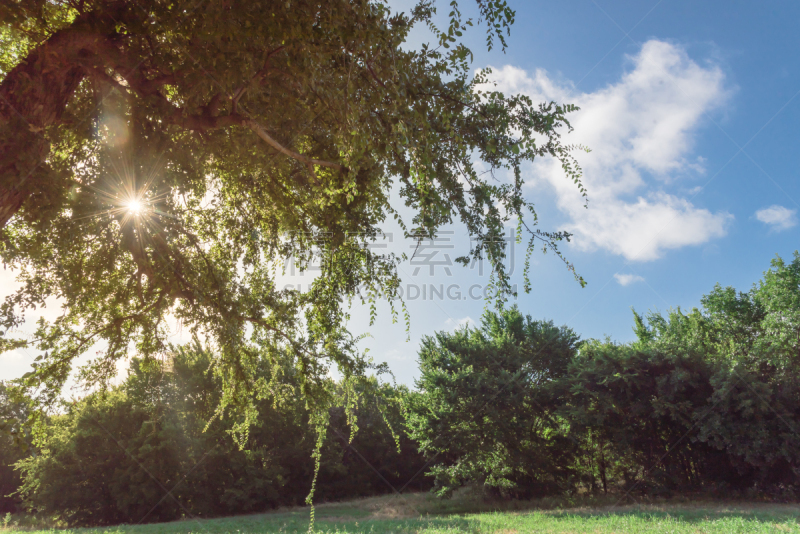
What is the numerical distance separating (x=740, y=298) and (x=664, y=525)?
19467 mm

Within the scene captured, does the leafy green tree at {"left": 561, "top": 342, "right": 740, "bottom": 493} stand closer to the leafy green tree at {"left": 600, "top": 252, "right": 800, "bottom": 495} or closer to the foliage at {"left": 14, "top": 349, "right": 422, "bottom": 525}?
the leafy green tree at {"left": 600, "top": 252, "right": 800, "bottom": 495}

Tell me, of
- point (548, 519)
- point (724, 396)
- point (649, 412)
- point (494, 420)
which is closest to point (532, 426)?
point (494, 420)

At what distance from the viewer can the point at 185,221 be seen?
21.5ft

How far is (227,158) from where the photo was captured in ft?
18.9

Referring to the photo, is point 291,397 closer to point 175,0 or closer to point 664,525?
point 175,0

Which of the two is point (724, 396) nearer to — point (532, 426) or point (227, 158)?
point (532, 426)

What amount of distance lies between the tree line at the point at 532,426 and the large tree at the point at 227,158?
11862 millimetres

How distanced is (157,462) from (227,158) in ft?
77.3

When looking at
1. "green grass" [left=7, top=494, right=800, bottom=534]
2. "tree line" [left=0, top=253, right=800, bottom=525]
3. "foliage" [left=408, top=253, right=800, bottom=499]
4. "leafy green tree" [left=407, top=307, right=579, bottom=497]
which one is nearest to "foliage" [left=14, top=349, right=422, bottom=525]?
"tree line" [left=0, top=253, right=800, bottom=525]

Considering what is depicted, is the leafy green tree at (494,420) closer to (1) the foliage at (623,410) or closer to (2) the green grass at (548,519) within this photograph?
(1) the foliage at (623,410)

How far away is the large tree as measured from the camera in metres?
2.88

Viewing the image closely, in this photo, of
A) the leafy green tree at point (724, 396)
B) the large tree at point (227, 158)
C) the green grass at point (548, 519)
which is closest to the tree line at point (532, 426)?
the leafy green tree at point (724, 396)

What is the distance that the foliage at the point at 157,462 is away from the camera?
22.2 metres

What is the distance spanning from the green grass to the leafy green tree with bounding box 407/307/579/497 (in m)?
1.56
